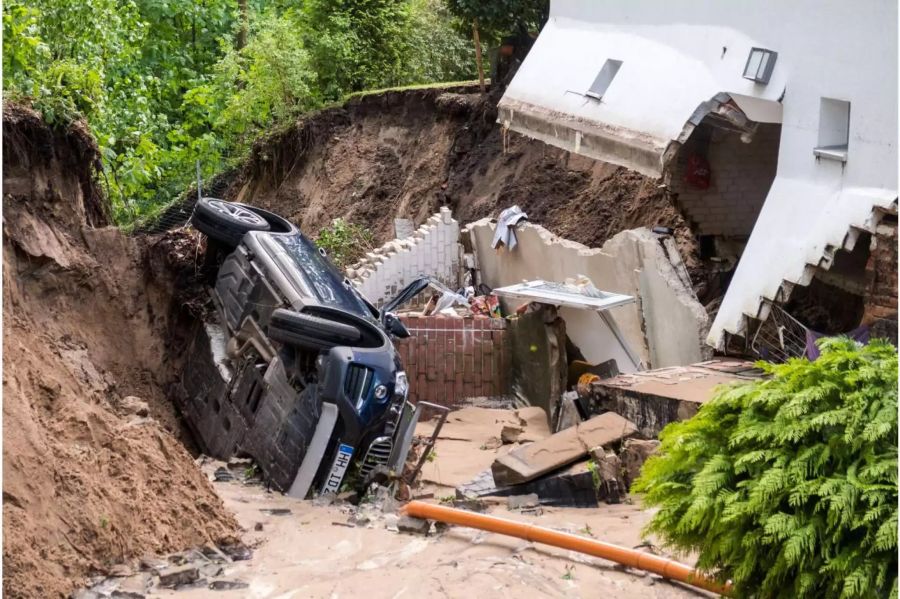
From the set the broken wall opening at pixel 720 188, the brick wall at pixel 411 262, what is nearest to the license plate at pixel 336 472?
the brick wall at pixel 411 262

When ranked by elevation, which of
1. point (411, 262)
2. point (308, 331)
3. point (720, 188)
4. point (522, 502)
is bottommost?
point (522, 502)

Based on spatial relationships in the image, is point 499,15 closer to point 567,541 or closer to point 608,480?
point 608,480

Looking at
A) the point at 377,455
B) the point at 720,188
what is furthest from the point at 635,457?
the point at 720,188

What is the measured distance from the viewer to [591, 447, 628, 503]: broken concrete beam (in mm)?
11180

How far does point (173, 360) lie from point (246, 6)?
20.6 metres

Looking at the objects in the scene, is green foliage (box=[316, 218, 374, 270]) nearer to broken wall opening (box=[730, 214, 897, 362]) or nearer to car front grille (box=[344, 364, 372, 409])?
broken wall opening (box=[730, 214, 897, 362])

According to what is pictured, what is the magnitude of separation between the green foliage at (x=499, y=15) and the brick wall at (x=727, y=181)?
664cm

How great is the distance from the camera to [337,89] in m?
27.6

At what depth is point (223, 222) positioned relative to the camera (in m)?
12.9

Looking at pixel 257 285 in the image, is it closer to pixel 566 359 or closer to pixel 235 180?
pixel 566 359

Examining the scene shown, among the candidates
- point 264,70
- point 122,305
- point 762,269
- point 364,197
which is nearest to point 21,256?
point 122,305

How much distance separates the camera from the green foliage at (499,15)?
74.5ft

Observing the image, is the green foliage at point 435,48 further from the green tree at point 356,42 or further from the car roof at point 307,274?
the car roof at point 307,274

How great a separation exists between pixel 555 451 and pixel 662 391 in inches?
71.3
